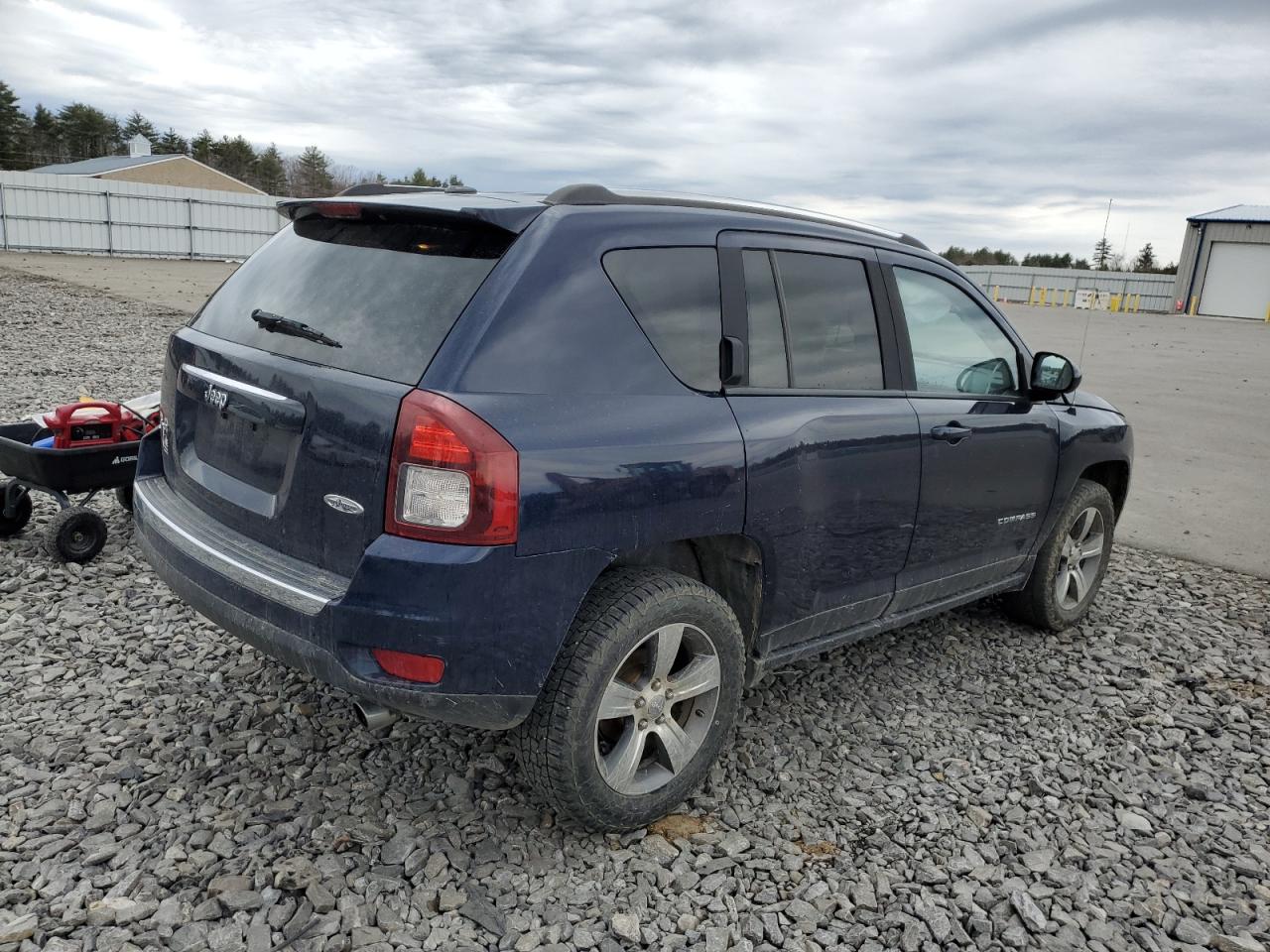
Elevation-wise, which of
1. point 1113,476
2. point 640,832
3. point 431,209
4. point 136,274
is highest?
point 431,209

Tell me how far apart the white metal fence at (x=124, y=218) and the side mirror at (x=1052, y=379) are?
26472 millimetres

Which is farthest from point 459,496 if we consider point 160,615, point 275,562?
point 160,615

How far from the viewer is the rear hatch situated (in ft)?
8.46

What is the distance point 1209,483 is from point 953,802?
21.1 ft

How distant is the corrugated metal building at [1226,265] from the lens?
151ft

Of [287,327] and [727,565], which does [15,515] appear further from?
[727,565]

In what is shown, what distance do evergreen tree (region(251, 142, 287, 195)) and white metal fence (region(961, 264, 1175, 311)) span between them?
2217 inches

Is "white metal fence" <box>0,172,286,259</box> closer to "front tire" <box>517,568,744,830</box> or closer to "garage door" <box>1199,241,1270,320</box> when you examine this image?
"front tire" <box>517,568,744,830</box>

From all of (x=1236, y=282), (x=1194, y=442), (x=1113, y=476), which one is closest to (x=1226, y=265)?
(x=1236, y=282)

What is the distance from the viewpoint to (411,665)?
99.3 inches

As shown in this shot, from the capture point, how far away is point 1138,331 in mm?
29906

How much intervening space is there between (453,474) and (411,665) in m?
0.51

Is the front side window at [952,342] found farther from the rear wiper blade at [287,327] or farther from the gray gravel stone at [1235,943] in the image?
the rear wiper blade at [287,327]

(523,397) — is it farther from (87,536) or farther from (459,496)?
(87,536)
